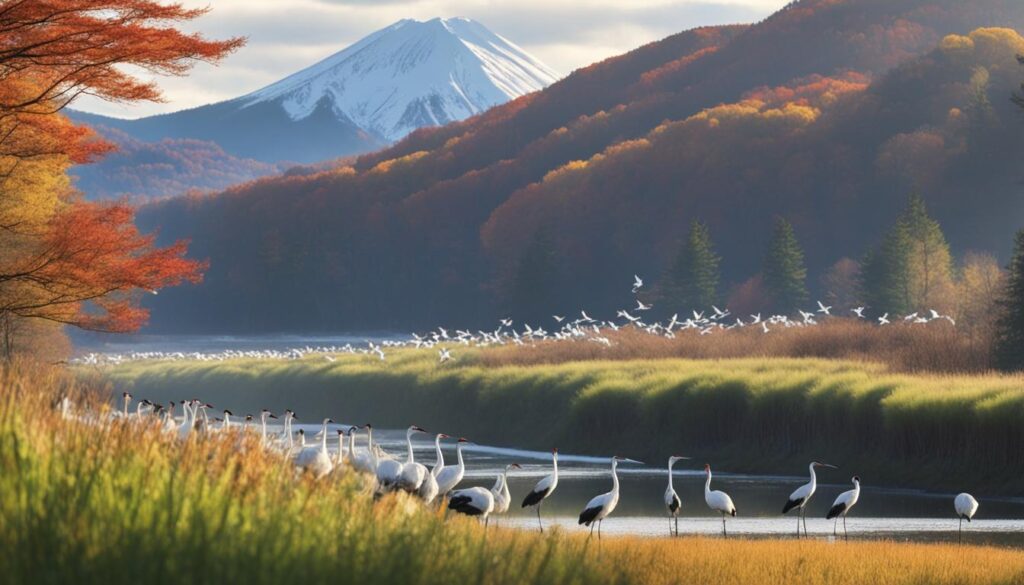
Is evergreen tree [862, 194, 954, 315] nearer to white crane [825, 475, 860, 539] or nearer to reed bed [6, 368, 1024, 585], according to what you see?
white crane [825, 475, 860, 539]

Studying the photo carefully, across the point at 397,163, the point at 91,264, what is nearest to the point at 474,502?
the point at 91,264

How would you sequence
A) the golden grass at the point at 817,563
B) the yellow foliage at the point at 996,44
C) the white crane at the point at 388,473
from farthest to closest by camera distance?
1. the yellow foliage at the point at 996,44
2. the white crane at the point at 388,473
3. the golden grass at the point at 817,563

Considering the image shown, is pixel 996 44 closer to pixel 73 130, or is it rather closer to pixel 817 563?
pixel 73 130

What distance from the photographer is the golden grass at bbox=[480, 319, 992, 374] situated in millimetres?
46438

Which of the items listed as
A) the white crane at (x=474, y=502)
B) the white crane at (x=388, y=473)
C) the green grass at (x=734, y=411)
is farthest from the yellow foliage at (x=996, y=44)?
the white crane at (x=474, y=502)

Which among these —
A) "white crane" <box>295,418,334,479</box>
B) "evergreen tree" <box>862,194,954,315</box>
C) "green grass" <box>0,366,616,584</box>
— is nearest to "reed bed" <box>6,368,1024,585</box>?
"green grass" <box>0,366,616,584</box>

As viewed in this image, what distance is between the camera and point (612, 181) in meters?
126

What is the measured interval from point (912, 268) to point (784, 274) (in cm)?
1354

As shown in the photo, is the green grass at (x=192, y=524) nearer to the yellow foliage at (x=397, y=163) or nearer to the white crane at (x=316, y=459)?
the white crane at (x=316, y=459)

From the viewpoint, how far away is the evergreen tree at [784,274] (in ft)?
291

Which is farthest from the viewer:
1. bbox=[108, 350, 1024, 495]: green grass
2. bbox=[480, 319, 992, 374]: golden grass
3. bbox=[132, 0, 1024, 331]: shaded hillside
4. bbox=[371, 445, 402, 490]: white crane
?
bbox=[132, 0, 1024, 331]: shaded hillside

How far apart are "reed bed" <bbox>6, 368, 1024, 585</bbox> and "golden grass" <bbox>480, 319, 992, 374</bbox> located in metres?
32.3

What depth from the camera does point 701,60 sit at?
173 metres

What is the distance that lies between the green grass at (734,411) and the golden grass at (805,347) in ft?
6.63
